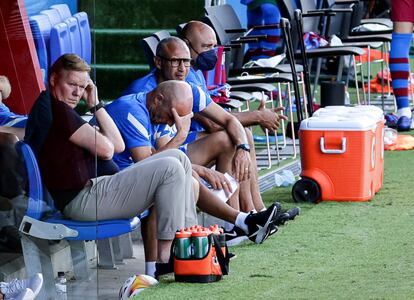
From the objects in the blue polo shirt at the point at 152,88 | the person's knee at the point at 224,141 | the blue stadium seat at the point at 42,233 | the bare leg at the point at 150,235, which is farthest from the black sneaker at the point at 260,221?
the blue stadium seat at the point at 42,233

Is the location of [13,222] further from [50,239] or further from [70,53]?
[70,53]

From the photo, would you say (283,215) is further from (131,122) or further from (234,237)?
(131,122)

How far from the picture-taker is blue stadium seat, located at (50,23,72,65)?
5.12m

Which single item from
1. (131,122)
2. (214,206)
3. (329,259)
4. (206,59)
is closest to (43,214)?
(131,122)

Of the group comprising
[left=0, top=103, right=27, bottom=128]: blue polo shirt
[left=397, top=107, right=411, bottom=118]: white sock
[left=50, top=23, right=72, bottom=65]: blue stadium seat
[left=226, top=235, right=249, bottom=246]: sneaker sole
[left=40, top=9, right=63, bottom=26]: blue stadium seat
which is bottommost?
[left=397, top=107, right=411, bottom=118]: white sock

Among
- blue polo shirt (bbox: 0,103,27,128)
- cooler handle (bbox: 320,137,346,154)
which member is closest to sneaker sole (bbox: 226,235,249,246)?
cooler handle (bbox: 320,137,346,154)

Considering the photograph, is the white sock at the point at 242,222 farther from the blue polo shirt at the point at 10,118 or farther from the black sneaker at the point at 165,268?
the blue polo shirt at the point at 10,118

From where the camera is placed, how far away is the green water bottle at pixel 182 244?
5.71 m

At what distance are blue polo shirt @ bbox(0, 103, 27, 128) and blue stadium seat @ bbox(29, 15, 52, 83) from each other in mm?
180

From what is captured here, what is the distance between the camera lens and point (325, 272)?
6.08 metres

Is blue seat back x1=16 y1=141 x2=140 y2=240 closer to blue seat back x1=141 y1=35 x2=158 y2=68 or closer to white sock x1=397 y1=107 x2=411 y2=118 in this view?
blue seat back x1=141 y1=35 x2=158 y2=68

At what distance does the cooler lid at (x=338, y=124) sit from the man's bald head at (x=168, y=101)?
5.58 feet

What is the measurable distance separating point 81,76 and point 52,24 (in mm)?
442

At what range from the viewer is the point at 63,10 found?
17.6 feet
